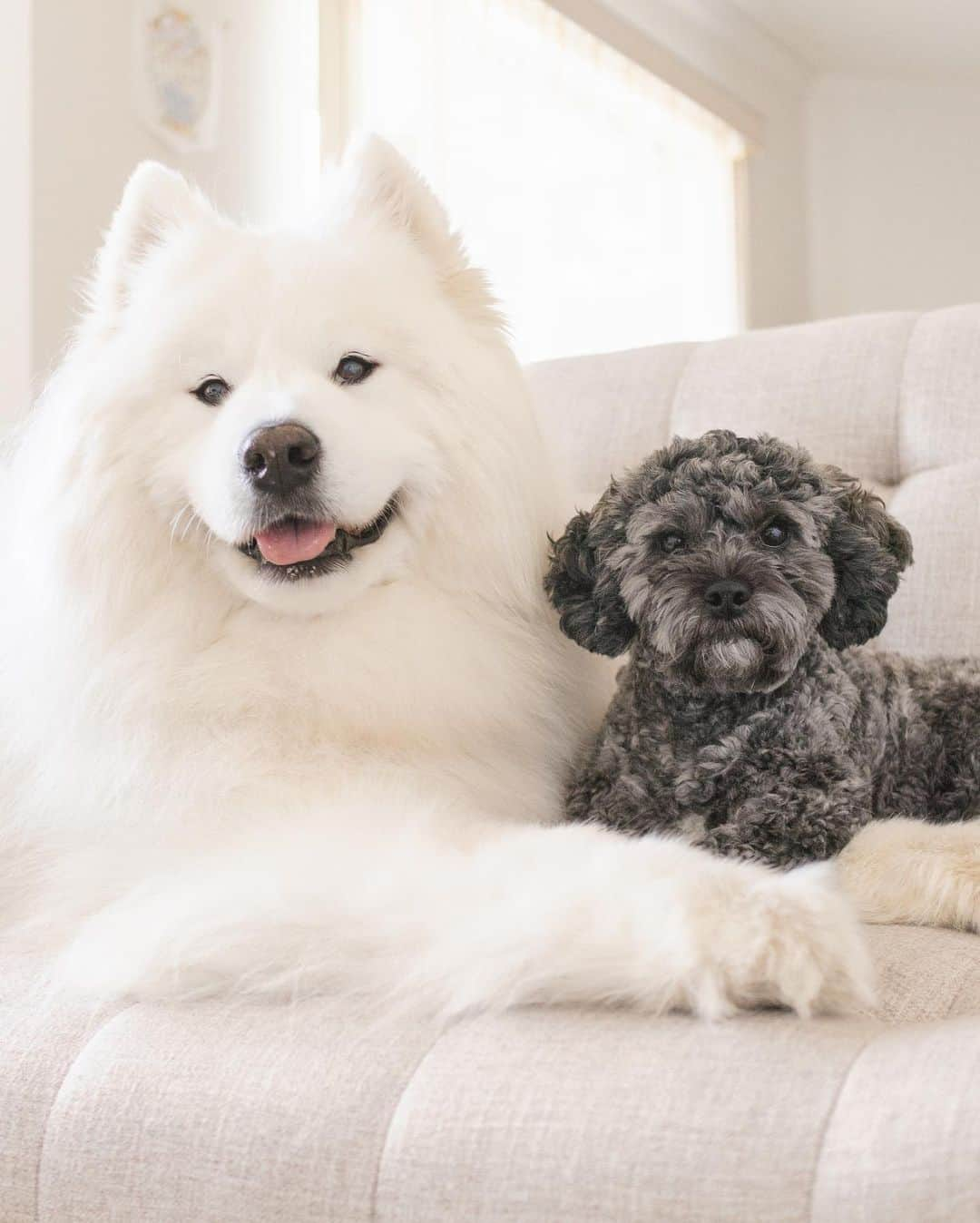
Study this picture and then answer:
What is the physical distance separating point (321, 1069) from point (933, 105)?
306 inches

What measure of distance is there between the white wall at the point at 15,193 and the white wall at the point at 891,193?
5.34 metres

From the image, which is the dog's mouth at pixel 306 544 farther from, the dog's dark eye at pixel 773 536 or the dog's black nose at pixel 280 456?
the dog's dark eye at pixel 773 536

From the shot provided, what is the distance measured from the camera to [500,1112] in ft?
2.67

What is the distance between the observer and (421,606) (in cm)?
144

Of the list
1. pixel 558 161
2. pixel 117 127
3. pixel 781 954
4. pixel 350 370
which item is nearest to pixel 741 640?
pixel 781 954

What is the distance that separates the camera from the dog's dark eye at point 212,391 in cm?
138

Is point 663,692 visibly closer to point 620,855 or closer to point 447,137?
point 620,855

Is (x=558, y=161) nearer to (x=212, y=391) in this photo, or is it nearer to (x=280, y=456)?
(x=212, y=391)

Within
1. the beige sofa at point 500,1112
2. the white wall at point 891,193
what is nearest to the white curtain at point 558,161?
the white wall at point 891,193

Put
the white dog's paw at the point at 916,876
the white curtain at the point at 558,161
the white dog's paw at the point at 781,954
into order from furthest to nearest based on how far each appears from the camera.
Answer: the white curtain at the point at 558,161 < the white dog's paw at the point at 916,876 < the white dog's paw at the point at 781,954

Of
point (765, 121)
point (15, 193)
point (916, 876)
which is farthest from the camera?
point (765, 121)

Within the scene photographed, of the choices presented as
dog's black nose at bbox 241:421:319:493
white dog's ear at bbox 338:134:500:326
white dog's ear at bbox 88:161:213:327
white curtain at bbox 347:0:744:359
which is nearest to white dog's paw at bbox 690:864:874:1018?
dog's black nose at bbox 241:421:319:493

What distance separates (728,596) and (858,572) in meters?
0.14

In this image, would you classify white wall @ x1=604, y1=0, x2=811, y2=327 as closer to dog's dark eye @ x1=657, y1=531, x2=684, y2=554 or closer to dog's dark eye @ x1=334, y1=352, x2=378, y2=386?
dog's dark eye @ x1=334, y1=352, x2=378, y2=386
